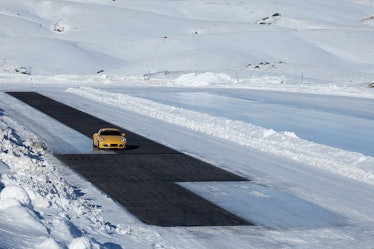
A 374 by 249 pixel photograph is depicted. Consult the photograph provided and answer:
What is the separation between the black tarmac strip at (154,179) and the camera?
1748 centimetres

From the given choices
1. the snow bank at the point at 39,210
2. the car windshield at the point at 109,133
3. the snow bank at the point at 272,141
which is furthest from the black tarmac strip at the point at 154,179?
the snow bank at the point at 272,141

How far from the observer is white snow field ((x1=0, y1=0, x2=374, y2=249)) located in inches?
613

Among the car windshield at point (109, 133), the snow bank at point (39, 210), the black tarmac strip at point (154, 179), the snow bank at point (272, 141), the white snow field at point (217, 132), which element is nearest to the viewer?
the snow bank at point (39, 210)

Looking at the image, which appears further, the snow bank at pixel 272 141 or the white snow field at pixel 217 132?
the snow bank at pixel 272 141

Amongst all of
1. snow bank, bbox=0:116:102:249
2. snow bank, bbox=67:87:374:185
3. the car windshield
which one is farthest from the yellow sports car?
snow bank, bbox=0:116:102:249

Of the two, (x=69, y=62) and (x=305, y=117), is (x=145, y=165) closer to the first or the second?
(x=305, y=117)

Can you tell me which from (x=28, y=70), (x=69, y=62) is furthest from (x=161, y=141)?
(x=69, y=62)

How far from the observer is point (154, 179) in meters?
22.1

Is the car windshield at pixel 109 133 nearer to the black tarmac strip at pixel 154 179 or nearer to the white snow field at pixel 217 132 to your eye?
the black tarmac strip at pixel 154 179

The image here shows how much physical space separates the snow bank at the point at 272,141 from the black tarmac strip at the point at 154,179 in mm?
3327

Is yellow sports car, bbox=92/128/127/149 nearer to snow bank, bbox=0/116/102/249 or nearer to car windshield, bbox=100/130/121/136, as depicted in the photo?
car windshield, bbox=100/130/121/136

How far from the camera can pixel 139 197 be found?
19.3 m

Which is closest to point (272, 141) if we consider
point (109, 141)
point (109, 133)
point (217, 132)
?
point (217, 132)

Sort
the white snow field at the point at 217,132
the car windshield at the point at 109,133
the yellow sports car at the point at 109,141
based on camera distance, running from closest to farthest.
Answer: the white snow field at the point at 217,132 → the yellow sports car at the point at 109,141 → the car windshield at the point at 109,133
